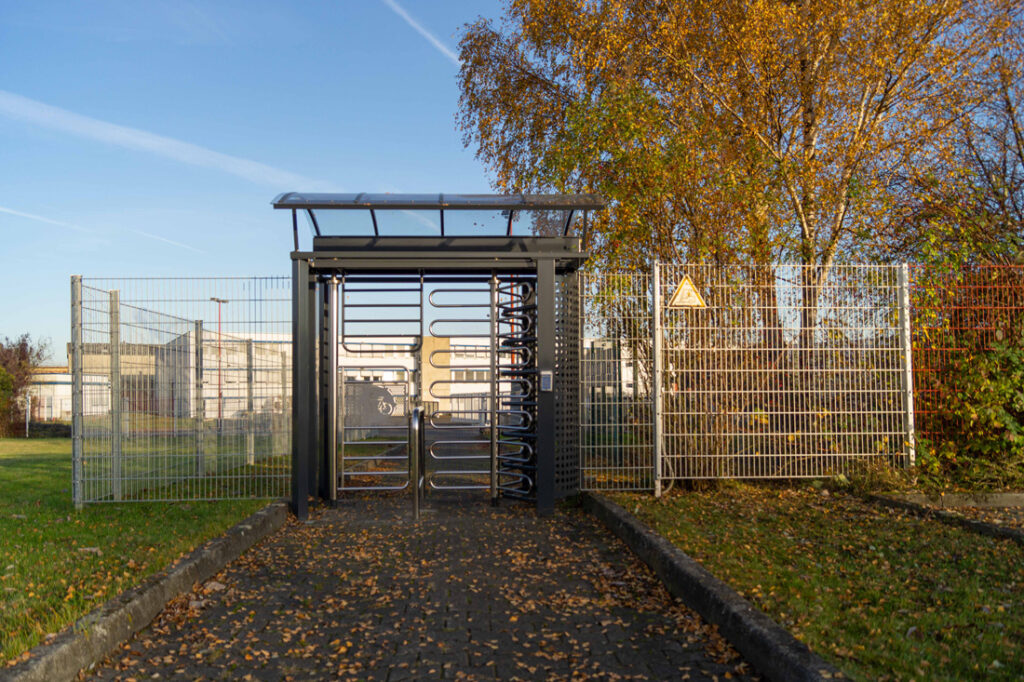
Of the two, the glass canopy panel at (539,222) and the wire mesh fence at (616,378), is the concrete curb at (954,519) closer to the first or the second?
the wire mesh fence at (616,378)

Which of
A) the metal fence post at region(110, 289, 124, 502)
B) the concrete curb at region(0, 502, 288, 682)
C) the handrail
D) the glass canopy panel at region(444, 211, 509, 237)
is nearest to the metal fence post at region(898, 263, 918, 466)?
the glass canopy panel at region(444, 211, 509, 237)

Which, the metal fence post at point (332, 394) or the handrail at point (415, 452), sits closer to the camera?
the handrail at point (415, 452)

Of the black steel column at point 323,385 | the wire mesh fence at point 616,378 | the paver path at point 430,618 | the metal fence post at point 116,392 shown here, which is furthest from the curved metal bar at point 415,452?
the metal fence post at point 116,392

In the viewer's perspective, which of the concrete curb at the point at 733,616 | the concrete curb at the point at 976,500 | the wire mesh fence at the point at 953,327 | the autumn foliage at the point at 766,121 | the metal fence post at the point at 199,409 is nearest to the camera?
the concrete curb at the point at 733,616

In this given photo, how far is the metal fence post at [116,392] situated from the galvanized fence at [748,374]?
5230mm

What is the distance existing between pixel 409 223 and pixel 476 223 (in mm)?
762

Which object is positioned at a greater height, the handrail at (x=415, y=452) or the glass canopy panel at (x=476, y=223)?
the glass canopy panel at (x=476, y=223)

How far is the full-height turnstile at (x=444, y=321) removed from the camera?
8570mm

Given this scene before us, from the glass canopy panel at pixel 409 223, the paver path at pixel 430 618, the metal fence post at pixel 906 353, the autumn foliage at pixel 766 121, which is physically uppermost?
the autumn foliage at pixel 766 121

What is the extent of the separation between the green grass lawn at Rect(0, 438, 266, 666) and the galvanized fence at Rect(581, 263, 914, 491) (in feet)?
13.8

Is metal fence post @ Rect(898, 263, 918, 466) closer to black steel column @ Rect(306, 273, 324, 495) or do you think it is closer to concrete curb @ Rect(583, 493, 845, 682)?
concrete curb @ Rect(583, 493, 845, 682)

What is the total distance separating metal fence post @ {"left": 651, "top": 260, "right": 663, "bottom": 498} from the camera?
8.88 m

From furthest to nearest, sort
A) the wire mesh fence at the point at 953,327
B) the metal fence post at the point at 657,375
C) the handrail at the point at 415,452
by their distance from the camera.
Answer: the wire mesh fence at the point at 953,327
the metal fence post at the point at 657,375
the handrail at the point at 415,452

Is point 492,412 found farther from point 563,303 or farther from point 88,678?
point 88,678
